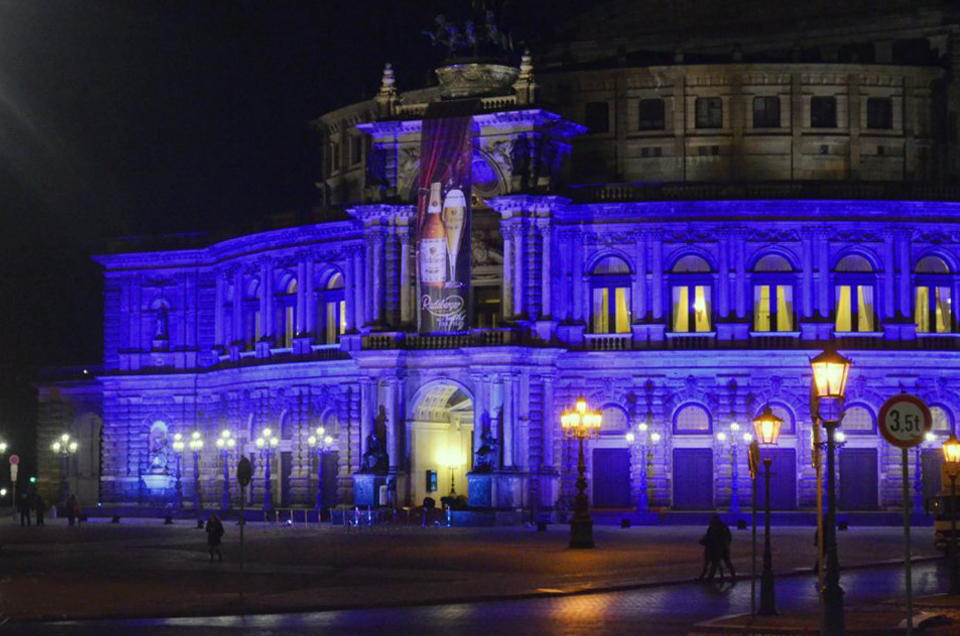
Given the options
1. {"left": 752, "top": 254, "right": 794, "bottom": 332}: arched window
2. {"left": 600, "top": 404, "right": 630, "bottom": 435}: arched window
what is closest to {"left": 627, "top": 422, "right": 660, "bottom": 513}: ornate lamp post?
{"left": 600, "top": 404, "right": 630, "bottom": 435}: arched window

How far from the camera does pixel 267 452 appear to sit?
96875 millimetres

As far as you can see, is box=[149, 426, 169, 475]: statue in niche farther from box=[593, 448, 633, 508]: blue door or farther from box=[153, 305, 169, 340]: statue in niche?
box=[593, 448, 633, 508]: blue door

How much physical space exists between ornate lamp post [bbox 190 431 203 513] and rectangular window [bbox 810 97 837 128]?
36.9 metres

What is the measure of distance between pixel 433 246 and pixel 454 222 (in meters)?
1.50

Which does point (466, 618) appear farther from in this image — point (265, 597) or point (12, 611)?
point (12, 611)

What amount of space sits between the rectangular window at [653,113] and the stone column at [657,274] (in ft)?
28.9

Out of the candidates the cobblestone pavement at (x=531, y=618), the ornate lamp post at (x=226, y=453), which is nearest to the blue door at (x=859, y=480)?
the ornate lamp post at (x=226, y=453)

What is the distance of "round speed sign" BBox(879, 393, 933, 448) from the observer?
1009 inches

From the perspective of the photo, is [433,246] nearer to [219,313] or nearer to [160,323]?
[219,313]

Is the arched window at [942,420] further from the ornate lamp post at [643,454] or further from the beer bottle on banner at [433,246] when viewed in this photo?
the beer bottle on banner at [433,246]

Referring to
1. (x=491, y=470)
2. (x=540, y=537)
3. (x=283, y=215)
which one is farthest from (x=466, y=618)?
(x=283, y=215)

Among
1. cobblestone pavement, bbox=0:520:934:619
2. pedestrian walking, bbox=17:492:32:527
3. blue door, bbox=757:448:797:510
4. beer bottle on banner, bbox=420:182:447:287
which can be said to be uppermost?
beer bottle on banner, bbox=420:182:447:287

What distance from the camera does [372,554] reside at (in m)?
56.8

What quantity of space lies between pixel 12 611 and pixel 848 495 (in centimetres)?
5443
